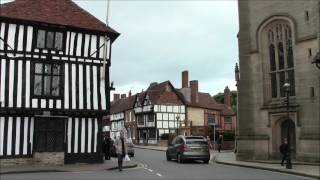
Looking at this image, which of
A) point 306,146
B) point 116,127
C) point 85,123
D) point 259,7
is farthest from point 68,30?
point 116,127

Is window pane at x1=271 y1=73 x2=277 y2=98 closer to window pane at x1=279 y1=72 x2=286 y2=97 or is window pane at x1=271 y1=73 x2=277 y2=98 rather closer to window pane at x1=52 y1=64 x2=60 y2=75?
window pane at x1=279 y1=72 x2=286 y2=97

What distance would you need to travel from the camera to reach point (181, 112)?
7481 centimetres

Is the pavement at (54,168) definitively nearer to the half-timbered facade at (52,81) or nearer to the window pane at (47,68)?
the half-timbered facade at (52,81)

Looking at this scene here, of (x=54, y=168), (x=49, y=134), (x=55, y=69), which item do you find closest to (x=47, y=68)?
A: (x=55, y=69)

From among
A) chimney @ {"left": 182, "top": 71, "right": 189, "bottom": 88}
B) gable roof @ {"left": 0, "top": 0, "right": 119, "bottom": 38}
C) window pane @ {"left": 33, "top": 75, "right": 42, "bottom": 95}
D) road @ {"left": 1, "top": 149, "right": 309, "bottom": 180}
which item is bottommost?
road @ {"left": 1, "top": 149, "right": 309, "bottom": 180}

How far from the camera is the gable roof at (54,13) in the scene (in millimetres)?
24969

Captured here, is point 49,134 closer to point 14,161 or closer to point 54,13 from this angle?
point 14,161

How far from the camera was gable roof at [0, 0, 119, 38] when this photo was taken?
2497 centimetres

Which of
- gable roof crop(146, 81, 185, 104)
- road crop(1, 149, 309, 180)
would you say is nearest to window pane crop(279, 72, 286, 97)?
road crop(1, 149, 309, 180)

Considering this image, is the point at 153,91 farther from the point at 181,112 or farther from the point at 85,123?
the point at 85,123

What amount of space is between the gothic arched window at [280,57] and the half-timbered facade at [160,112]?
1639 inches

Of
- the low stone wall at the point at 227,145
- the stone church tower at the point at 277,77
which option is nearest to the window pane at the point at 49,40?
the stone church tower at the point at 277,77

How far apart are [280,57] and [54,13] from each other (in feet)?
45.1

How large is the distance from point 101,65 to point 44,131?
4.80 metres
